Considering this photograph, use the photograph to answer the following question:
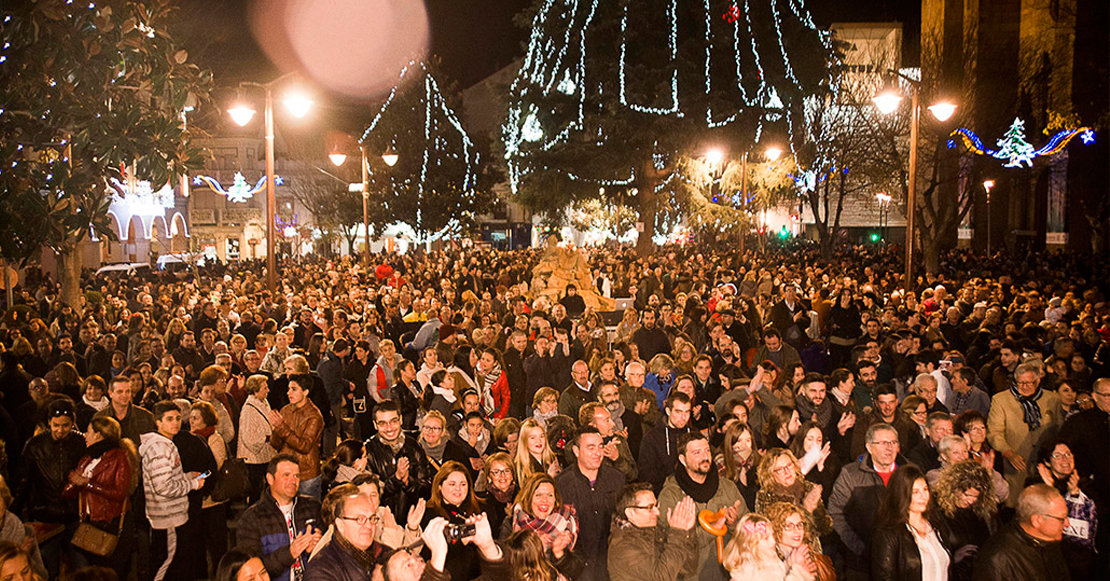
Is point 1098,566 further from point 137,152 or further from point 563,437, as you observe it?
point 137,152

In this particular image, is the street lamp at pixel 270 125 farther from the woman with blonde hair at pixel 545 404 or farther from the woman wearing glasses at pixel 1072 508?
the woman wearing glasses at pixel 1072 508

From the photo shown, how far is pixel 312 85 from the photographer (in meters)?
75.5

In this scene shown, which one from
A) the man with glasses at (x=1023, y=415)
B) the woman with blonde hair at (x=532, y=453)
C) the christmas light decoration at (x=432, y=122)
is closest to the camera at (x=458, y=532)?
the woman with blonde hair at (x=532, y=453)

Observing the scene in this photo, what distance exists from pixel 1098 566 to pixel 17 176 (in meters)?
7.75

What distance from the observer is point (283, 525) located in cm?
532

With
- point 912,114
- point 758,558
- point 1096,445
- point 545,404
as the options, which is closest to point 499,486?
point 758,558

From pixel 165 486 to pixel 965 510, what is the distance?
508 centimetres

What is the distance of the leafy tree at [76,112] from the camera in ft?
20.5

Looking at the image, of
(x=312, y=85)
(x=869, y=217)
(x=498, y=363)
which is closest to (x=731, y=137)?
(x=498, y=363)

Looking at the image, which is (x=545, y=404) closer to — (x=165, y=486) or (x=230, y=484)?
(x=230, y=484)

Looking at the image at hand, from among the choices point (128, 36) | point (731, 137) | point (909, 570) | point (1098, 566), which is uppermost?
point (731, 137)

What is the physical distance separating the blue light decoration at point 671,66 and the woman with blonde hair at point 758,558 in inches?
1152

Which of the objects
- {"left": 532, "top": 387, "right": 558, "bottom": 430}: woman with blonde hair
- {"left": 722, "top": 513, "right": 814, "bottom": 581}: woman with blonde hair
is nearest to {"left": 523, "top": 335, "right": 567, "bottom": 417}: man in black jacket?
{"left": 532, "top": 387, "right": 558, "bottom": 430}: woman with blonde hair

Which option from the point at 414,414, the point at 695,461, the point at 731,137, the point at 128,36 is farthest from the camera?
the point at 731,137
